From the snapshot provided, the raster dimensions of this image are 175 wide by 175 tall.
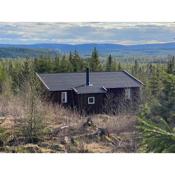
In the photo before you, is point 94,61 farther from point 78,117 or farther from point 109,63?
point 78,117

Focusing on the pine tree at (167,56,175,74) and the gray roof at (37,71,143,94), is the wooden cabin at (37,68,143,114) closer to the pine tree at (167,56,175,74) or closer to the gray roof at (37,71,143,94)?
the gray roof at (37,71,143,94)

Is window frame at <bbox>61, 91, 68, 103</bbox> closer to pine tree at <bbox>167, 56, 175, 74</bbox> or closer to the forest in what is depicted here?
the forest

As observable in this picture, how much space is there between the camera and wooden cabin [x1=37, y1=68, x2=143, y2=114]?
227 centimetres

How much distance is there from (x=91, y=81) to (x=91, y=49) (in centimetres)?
16

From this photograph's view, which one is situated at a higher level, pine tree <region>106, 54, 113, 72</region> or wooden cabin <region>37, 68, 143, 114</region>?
pine tree <region>106, 54, 113, 72</region>

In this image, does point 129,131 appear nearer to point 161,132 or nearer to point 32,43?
point 161,132

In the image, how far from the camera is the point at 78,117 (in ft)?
7.61

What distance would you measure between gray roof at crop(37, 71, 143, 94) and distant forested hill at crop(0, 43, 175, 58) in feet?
0.36

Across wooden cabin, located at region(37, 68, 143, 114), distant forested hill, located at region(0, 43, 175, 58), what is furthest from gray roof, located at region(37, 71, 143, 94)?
distant forested hill, located at region(0, 43, 175, 58)

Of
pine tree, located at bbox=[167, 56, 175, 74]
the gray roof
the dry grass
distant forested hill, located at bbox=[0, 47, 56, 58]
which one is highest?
distant forested hill, located at bbox=[0, 47, 56, 58]

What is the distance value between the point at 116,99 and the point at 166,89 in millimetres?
253

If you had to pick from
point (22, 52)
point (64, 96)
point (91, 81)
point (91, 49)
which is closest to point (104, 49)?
point (91, 49)

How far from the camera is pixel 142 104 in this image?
2283mm

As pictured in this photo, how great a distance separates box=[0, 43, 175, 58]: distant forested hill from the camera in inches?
90.9
